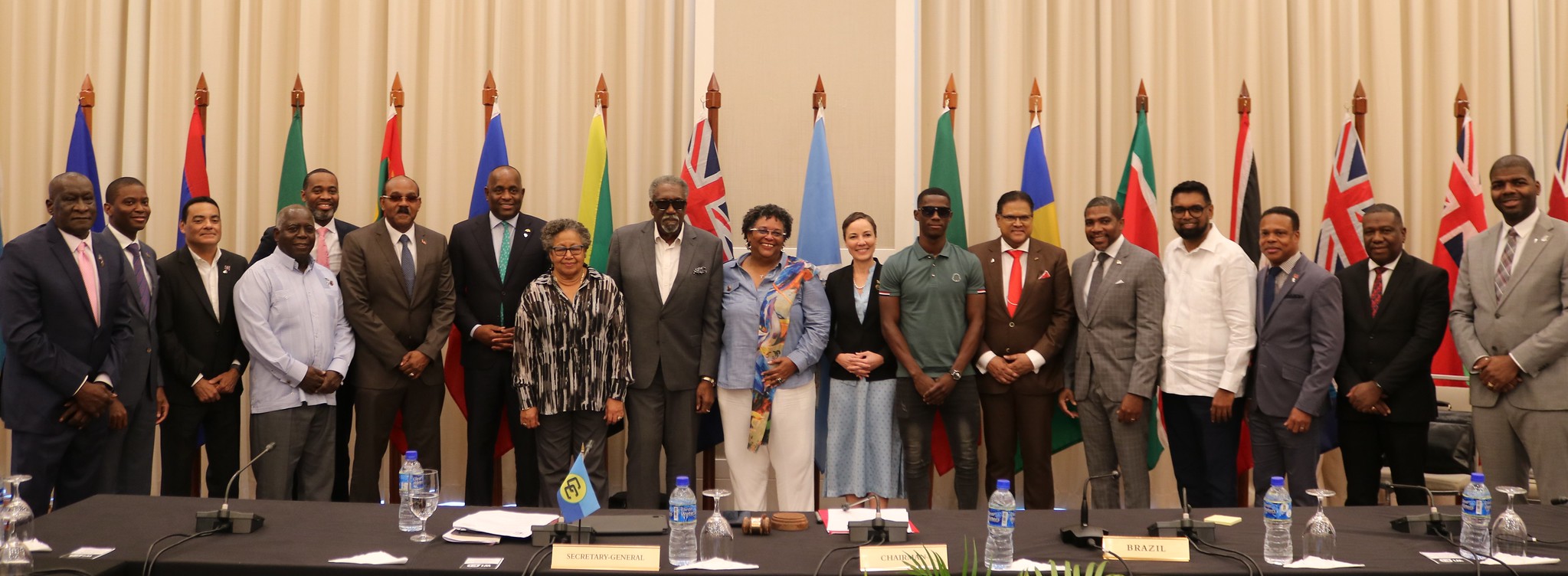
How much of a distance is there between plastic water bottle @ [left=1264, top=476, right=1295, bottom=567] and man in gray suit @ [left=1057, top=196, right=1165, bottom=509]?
2.04 meters

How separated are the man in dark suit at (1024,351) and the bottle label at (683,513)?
255 centimetres

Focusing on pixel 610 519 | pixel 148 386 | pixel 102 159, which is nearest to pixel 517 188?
pixel 148 386

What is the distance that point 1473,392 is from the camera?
434 centimetres

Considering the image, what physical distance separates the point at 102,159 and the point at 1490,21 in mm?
8015

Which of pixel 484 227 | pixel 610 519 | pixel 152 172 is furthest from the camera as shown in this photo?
pixel 152 172

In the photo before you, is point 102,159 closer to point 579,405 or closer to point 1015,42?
point 579,405

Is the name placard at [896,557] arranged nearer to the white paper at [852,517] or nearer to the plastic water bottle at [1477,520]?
the white paper at [852,517]

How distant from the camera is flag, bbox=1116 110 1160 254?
18.1ft

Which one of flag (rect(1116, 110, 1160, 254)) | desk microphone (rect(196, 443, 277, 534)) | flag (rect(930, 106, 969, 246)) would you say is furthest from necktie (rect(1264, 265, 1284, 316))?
desk microphone (rect(196, 443, 277, 534))

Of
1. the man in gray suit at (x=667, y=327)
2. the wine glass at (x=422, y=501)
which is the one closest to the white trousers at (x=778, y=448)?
the man in gray suit at (x=667, y=327)

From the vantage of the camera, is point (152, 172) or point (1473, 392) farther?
point (152, 172)

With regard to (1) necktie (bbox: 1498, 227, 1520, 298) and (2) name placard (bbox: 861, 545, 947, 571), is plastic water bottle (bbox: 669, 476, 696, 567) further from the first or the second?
(1) necktie (bbox: 1498, 227, 1520, 298)

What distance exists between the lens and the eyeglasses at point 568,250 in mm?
4402

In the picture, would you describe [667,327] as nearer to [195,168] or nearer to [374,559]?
[374,559]
